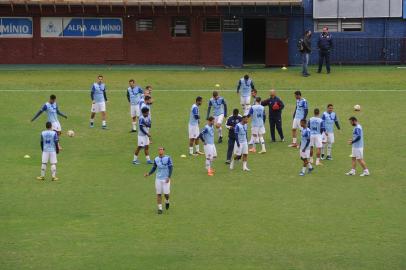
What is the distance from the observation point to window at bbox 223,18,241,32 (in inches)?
2452

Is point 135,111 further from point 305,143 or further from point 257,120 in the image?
point 305,143

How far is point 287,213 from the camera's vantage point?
3188 centimetres

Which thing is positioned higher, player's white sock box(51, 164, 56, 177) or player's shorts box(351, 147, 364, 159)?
player's shorts box(351, 147, 364, 159)

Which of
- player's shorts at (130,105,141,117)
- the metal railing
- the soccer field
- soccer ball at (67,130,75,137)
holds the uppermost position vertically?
the metal railing

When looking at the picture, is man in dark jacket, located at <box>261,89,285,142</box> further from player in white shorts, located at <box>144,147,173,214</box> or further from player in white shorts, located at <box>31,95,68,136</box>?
player in white shorts, located at <box>144,147,173,214</box>

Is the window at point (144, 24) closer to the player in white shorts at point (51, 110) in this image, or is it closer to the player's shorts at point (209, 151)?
the player in white shorts at point (51, 110)

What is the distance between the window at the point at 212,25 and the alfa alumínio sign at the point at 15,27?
1111 cm

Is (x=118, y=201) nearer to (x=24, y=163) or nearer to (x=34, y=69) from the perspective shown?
(x=24, y=163)

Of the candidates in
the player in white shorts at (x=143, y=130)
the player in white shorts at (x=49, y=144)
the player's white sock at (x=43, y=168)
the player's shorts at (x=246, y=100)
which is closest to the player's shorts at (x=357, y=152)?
the player in white shorts at (x=143, y=130)

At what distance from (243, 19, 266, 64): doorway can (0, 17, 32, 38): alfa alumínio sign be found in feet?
47.5

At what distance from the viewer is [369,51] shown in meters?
62.0

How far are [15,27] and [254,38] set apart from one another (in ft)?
52.0

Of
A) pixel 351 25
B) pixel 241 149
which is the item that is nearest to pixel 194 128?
pixel 241 149

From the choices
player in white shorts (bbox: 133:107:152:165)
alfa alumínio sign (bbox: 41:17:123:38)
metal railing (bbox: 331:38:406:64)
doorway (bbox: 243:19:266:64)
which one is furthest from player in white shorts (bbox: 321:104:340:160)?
doorway (bbox: 243:19:266:64)
